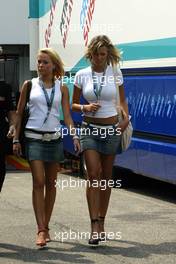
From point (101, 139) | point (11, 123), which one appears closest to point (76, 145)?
point (101, 139)

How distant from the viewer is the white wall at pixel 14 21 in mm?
18406

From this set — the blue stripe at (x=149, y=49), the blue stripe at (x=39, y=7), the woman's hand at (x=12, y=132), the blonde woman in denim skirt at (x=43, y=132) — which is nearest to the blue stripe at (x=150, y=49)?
the blue stripe at (x=149, y=49)

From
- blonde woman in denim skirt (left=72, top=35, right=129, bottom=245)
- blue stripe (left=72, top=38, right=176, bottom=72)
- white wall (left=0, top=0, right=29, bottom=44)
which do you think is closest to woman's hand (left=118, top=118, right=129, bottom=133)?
blonde woman in denim skirt (left=72, top=35, right=129, bottom=245)

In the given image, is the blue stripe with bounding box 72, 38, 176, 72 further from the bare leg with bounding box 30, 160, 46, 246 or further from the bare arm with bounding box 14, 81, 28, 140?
the bare leg with bounding box 30, 160, 46, 246

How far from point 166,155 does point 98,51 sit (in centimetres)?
245

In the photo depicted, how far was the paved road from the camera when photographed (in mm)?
5590

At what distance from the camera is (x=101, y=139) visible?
601cm

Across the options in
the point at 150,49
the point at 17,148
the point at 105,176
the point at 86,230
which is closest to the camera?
the point at 17,148

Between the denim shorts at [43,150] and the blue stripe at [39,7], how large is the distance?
21.0ft

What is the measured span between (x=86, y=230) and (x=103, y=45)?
6.29 ft

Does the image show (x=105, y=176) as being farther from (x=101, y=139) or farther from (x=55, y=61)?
(x=55, y=61)

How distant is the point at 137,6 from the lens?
8.58m

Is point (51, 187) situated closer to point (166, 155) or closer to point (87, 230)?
point (87, 230)

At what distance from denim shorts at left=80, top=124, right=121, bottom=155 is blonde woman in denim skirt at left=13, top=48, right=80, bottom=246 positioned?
0.49 ft
